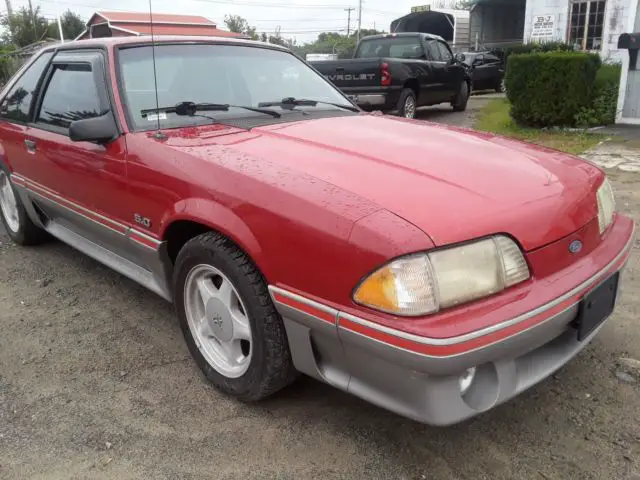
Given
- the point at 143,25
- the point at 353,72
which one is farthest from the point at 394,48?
the point at 143,25

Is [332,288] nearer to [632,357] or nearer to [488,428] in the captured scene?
[488,428]

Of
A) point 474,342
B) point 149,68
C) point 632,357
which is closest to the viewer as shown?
point 474,342

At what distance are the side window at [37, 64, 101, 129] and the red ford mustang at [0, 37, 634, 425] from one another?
0.02 m

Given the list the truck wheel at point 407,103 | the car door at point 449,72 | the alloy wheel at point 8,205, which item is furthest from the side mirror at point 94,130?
the car door at point 449,72

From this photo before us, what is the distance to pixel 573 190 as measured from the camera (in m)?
2.30

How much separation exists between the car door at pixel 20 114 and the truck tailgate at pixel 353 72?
606 cm

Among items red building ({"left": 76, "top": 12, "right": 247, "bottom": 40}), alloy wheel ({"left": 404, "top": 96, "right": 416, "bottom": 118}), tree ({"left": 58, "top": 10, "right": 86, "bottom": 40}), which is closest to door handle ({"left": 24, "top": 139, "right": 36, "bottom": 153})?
alloy wheel ({"left": 404, "top": 96, "right": 416, "bottom": 118})

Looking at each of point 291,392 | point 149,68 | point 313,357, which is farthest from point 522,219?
point 149,68

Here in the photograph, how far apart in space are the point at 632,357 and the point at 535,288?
121cm

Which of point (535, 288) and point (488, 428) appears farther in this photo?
point (488, 428)

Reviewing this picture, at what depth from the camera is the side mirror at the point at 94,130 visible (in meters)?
2.82

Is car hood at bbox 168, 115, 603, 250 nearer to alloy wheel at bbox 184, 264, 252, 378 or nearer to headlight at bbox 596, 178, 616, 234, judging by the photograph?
headlight at bbox 596, 178, 616, 234

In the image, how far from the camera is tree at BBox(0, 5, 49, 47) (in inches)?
1613

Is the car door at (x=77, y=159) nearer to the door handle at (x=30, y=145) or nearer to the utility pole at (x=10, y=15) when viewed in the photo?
the door handle at (x=30, y=145)
